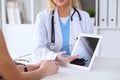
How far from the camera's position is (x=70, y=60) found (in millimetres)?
1360

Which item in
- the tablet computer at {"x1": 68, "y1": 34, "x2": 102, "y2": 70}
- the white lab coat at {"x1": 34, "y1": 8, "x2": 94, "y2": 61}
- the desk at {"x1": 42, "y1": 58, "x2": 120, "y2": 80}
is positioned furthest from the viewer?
the white lab coat at {"x1": 34, "y1": 8, "x2": 94, "y2": 61}

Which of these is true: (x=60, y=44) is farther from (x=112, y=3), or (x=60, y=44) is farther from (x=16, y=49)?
(x=16, y=49)

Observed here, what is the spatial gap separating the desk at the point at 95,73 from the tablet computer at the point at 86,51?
45 millimetres

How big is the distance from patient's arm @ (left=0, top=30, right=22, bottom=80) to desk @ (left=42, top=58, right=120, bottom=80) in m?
0.30

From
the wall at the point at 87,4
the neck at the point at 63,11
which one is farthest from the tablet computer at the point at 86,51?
the wall at the point at 87,4

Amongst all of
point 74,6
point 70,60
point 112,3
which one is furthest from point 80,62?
point 112,3

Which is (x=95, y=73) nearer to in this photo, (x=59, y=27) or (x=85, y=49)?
(x=85, y=49)

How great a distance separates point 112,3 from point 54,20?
1.19 m

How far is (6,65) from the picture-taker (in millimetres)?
826

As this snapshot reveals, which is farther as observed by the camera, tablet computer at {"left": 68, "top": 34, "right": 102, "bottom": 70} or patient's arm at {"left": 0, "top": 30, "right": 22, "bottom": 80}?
tablet computer at {"left": 68, "top": 34, "right": 102, "bottom": 70}

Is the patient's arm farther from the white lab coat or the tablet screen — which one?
the white lab coat

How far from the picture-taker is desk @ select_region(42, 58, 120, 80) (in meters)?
1.14

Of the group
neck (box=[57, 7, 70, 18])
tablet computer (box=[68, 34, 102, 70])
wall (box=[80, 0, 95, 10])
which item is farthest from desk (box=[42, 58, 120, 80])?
wall (box=[80, 0, 95, 10])

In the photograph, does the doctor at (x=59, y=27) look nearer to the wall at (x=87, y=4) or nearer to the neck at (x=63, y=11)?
the neck at (x=63, y=11)
